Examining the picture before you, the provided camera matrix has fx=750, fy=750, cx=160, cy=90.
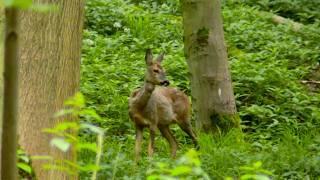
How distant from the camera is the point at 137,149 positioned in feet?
26.3

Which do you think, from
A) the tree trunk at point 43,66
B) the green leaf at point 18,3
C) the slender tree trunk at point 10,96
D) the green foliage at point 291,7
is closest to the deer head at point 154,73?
the tree trunk at point 43,66

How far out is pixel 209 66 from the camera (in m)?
9.63

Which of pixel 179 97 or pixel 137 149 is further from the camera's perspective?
pixel 179 97

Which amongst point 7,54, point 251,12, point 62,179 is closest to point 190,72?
point 62,179

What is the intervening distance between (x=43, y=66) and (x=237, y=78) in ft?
22.9

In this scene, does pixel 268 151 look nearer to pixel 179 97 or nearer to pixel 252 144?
pixel 252 144

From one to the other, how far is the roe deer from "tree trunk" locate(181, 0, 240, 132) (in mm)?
595

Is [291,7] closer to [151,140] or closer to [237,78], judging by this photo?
[237,78]

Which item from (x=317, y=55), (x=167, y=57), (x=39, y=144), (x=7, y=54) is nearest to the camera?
(x=7, y=54)

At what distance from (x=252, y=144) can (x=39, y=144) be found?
4.21m

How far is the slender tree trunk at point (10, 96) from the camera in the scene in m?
1.54

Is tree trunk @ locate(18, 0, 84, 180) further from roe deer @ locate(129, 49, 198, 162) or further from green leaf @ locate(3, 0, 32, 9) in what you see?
green leaf @ locate(3, 0, 32, 9)

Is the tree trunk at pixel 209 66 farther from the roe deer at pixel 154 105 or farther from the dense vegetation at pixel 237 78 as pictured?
the roe deer at pixel 154 105

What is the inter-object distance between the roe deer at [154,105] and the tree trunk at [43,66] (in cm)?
306
